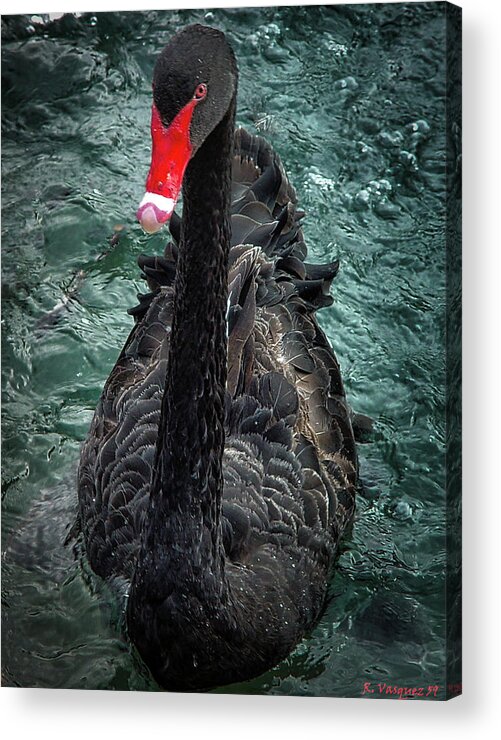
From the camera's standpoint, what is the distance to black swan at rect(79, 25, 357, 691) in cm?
273

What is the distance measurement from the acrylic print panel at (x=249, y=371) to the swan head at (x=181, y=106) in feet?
0.30

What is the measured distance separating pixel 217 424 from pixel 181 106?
2.42 ft

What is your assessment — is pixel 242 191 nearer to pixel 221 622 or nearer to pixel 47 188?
pixel 47 188

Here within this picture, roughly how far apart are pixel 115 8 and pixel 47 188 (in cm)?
51

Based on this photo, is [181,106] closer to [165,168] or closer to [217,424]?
[165,168]

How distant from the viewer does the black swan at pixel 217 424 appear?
8.96 ft
